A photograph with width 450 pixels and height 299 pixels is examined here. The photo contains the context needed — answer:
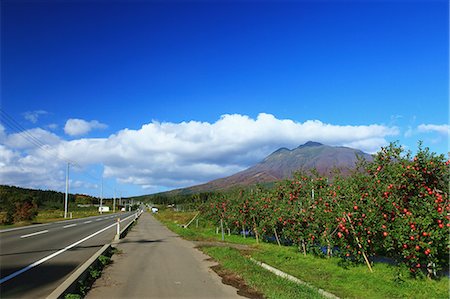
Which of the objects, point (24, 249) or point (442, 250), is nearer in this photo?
point (442, 250)

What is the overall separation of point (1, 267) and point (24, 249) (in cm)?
459

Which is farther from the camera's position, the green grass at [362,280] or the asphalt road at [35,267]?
the green grass at [362,280]

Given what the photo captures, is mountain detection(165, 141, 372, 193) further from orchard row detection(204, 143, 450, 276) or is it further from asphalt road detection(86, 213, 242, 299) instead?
asphalt road detection(86, 213, 242, 299)

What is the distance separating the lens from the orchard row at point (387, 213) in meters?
7.54

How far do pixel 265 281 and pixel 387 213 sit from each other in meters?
3.33

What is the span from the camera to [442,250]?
782 centimetres

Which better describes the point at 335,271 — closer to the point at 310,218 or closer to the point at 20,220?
the point at 310,218

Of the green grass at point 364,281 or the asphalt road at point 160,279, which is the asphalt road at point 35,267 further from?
the green grass at point 364,281

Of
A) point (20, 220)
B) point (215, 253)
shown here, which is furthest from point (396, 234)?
point (20, 220)

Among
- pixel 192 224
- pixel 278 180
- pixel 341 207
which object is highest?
pixel 278 180

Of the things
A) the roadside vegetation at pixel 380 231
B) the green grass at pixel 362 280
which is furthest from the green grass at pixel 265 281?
the green grass at pixel 362 280

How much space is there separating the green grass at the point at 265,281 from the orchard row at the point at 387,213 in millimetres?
2172

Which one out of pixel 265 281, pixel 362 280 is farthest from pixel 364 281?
pixel 265 281

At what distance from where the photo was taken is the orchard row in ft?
24.7
